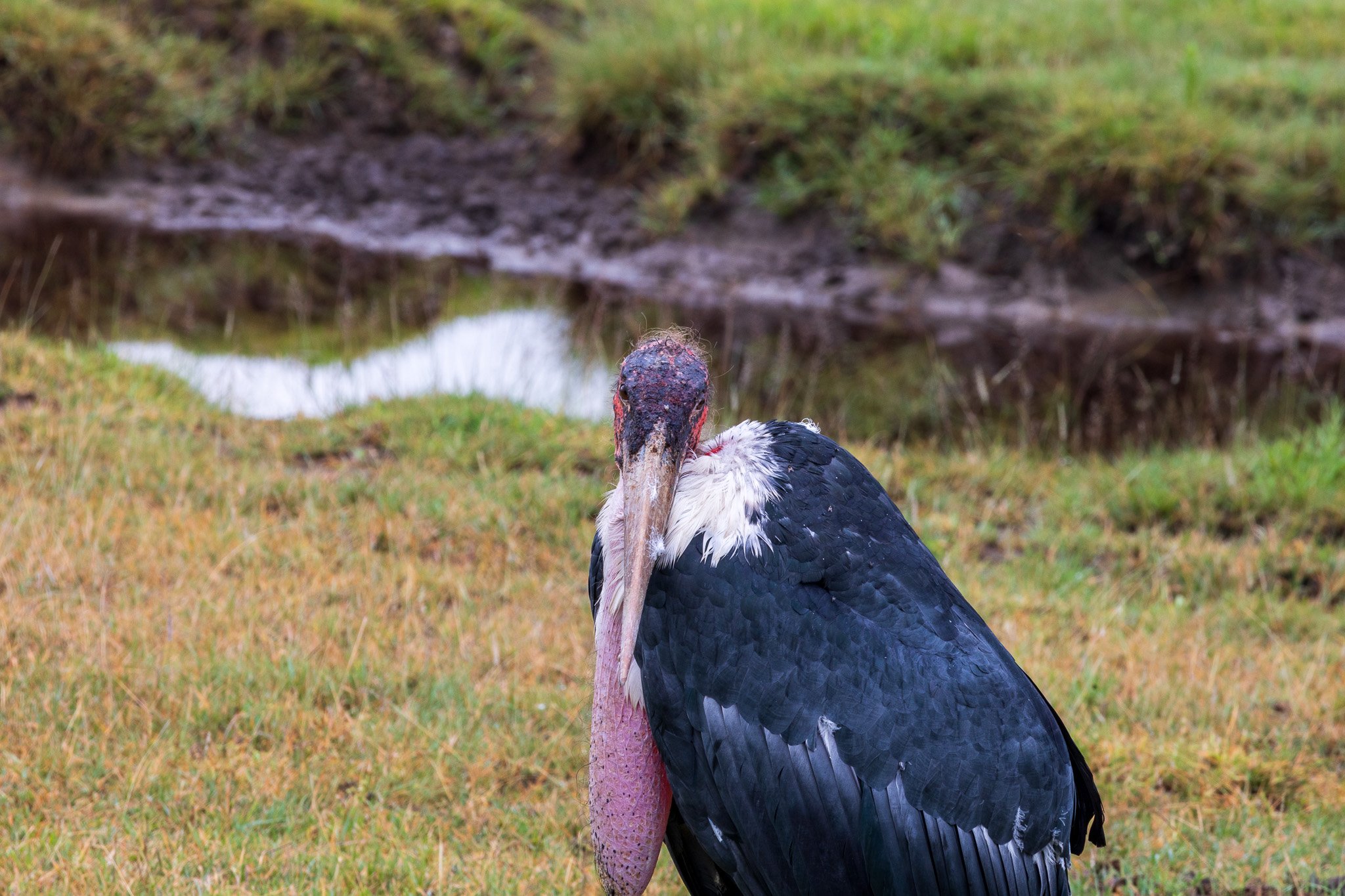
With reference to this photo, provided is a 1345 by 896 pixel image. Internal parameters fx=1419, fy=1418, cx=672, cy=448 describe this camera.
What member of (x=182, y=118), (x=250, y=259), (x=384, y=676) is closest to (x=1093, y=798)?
(x=384, y=676)

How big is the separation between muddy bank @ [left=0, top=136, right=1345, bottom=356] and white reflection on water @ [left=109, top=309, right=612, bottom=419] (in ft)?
6.39

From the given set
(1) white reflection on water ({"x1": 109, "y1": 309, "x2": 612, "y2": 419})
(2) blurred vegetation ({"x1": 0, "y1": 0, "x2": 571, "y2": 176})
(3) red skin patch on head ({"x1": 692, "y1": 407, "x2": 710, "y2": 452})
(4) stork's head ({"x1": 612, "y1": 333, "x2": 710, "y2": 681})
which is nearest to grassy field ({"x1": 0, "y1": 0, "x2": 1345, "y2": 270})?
(2) blurred vegetation ({"x1": 0, "y1": 0, "x2": 571, "y2": 176})

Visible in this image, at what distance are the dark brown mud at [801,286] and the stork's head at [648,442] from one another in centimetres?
383

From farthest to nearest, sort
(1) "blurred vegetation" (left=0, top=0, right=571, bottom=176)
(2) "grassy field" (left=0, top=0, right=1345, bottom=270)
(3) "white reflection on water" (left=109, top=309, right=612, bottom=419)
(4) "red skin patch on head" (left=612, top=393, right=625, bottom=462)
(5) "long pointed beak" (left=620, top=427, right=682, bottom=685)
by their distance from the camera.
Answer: (1) "blurred vegetation" (left=0, top=0, right=571, bottom=176) → (2) "grassy field" (left=0, top=0, right=1345, bottom=270) → (3) "white reflection on water" (left=109, top=309, right=612, bottom=419) → (4) "red skin patch on head" (left=612, top=393, right=625, bottom=462) → (5) "long pointed beak" (left=620, top=427, right=682, bottom=685)

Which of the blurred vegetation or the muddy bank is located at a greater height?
the blurred vegetation

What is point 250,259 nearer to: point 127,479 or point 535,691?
point 127,479

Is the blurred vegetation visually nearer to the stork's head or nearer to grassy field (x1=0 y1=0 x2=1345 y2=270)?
grassy field (x1=0 y1=0 x2=1345 y2=270)

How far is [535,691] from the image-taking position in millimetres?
3312

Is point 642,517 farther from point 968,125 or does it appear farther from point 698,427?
point 968,125

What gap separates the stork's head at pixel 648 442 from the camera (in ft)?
6.74

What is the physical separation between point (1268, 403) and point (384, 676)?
5009 mm

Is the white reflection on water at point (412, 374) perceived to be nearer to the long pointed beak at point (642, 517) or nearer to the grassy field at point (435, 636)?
the grassy field at point (435, 636)

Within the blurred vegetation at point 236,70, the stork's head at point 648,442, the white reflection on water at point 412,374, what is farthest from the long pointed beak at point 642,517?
the blurred vegetation at point 236,70

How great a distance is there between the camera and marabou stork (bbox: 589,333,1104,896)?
2.07m
